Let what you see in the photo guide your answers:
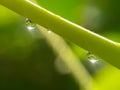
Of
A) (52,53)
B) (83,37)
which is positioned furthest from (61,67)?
(83,37)

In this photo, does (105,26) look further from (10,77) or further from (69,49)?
(10,77)

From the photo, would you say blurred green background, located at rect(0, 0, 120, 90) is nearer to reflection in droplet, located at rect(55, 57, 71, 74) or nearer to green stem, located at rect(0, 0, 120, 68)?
reflection in droplet, located at rect(55, 57, 71, 74)

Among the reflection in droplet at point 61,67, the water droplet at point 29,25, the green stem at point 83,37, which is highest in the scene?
the water droplet at point 29,25

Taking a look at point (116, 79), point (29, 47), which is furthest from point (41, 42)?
point (116, 79)

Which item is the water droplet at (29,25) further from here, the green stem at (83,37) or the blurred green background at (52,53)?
the green stem at (83,37)

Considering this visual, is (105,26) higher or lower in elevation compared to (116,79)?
higher

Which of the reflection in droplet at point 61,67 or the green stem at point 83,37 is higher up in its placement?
the reflection in droplet at point 61,67

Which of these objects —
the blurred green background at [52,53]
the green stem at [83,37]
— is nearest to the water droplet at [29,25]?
the blurred green background at [52,53]
